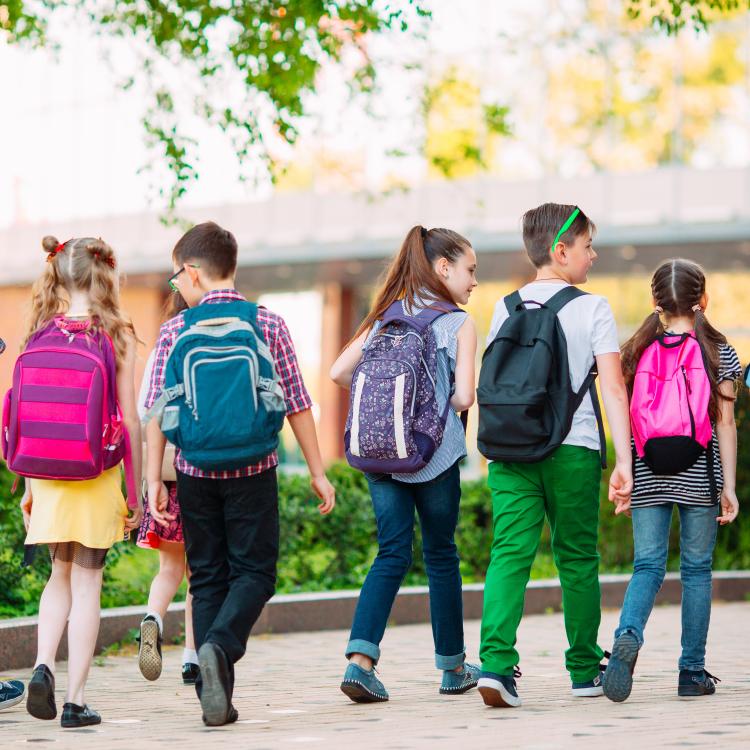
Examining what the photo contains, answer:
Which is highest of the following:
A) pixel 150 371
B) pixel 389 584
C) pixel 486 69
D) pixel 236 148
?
pixel 486 69

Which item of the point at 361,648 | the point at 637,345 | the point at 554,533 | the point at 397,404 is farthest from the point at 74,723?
the point at 637,345

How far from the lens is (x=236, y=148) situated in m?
12.0

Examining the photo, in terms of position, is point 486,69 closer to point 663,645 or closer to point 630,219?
point 630,219

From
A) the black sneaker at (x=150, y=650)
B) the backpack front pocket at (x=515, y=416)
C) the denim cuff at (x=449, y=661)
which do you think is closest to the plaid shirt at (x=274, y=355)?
the backpack front pocket at (x=515, y=416)

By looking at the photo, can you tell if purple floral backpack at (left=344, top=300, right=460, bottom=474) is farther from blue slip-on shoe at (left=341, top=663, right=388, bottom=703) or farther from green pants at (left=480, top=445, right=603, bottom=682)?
blue slip-on shoe at (left=341, top=663, right=388, bottom=703)

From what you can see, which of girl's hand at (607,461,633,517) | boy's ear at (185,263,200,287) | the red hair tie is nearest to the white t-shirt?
girl's hand at (607,461,633,517)

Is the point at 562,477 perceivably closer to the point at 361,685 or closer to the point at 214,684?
the point at 361,685

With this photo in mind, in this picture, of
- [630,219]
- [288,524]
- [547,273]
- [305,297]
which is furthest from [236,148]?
[305,297]

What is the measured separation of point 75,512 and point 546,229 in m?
2.01

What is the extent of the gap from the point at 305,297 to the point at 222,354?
1158 inches

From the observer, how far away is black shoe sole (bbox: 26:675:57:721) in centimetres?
489

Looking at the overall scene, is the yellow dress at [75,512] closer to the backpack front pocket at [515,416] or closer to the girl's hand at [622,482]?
the backpack front pocket at [515,416]

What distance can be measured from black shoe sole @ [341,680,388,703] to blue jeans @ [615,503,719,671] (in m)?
0.99

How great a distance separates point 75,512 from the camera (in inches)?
200
